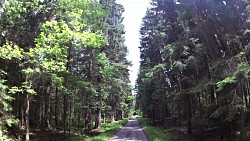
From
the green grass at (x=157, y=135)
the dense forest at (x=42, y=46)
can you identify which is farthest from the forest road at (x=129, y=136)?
the dense forest at (x=42, y=46)

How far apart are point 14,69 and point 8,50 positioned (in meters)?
4.99

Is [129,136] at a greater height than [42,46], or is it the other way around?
[42,46]

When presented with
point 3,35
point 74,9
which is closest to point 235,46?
point 74,9

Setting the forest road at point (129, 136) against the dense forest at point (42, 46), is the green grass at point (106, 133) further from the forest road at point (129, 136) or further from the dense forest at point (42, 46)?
the dense forest at point (42, 46)

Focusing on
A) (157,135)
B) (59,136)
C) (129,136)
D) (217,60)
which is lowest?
(129,136)

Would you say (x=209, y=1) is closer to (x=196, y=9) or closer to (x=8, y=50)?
(x=196, y=9)

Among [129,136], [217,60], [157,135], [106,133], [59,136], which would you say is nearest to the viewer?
[217,60]

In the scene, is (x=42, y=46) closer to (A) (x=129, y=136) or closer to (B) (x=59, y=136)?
(B) (x=59, y=136)

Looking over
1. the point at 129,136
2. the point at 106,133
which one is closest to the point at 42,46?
the point at 106,133

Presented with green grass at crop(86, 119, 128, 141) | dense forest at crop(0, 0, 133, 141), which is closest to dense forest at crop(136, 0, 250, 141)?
dense forest at crop(0, 0, 133, 141)

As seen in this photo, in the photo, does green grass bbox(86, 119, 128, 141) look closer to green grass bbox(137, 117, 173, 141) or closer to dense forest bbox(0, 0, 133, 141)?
dense forest bbox(0, 0, 133, 141)

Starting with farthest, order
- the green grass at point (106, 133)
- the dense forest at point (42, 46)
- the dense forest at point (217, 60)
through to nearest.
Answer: the green grass at point (106, 133), the dense forest at point (42, 46), the dense forest at point (217, 60)

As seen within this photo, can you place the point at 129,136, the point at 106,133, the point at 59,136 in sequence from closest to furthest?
1. the point at 59,136
2. the point at 129,136
3. the point at 106,133

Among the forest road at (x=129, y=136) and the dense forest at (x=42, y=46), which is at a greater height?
the dense forest at (x=42, y=46)
